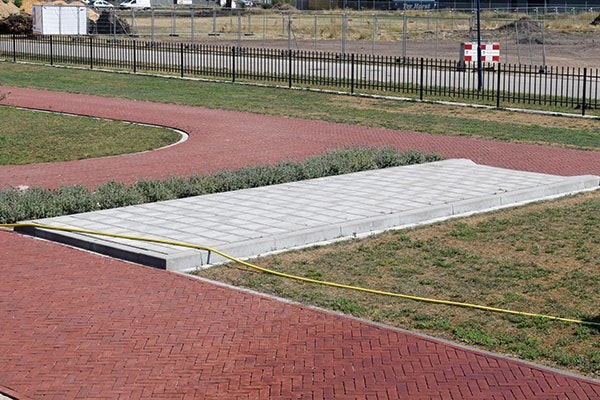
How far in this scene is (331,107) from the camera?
28.4 metres

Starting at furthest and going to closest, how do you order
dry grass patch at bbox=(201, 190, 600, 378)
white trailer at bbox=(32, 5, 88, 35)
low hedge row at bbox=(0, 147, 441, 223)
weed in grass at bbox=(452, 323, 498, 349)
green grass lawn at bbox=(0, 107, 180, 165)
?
white trailer at bbox=(32, 5, 88, 35), green grass lawn at bbox=(0, 107, 180, 165), low hedge row at bbox=(0, 147, 441, 223), dry grass patch at bbox=(201, 190, 600, 378), weed in grass at bbox=(452, 323, 498, 349)

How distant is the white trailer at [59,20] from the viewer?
57.6 m

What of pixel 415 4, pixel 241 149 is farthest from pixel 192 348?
pixel 415 4

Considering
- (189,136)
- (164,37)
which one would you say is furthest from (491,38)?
(189,136)

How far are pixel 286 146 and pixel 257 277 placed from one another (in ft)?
33.0

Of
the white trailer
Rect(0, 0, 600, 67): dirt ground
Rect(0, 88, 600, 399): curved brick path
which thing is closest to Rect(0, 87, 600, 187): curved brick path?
Rect(0, 88, 600, 399): curved brick path

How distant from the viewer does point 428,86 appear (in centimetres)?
3388

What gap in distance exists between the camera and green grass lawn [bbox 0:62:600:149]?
77.4 ft

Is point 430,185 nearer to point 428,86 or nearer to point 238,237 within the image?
point 238,237

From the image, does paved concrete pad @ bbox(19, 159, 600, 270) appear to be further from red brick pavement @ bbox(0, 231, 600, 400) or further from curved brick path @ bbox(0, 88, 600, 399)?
red brick pavement @ bbox(0, 231, 600, 400)

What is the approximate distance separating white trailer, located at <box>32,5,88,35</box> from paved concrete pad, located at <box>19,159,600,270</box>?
144 feet

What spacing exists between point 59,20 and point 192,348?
170ft

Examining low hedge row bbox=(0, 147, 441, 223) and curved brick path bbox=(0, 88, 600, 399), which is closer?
curved brick path bbox=(0, 88, 600, 399)

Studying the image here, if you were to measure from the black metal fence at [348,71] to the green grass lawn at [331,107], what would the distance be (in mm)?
1451
